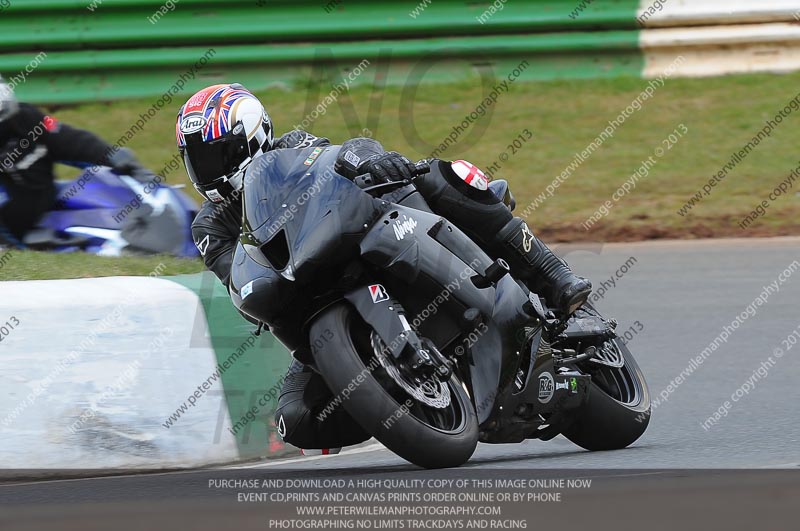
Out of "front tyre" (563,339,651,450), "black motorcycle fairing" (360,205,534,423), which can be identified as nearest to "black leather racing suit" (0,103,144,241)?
"front tyre" (563,339,651,450)

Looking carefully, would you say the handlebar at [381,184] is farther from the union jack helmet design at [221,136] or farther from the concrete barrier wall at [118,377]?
the concrete barrier wall at [118,377]

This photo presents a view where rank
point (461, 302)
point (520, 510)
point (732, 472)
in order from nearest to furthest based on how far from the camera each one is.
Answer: point (520, 510) → point (732, 472) → point (461, 302)

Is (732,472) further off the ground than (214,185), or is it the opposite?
(732,472)

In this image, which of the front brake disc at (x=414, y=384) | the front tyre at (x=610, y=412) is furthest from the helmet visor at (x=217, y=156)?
the front tyre at (x=610, y=412)

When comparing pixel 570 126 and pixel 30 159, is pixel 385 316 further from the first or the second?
pixel 570 126

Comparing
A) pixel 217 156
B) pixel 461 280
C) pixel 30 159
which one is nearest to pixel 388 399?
pixel 461 280

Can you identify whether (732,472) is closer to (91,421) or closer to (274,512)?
(274,512)

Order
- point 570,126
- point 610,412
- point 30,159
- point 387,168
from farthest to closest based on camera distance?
point 570,126
point 30,159
point 610,412
point 387,168

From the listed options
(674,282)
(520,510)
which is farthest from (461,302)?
(674,282)

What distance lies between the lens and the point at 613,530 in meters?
3.22

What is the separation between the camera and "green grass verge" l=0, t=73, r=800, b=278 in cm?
1098

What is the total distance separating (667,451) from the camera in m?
5.20

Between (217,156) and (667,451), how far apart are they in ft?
7.05

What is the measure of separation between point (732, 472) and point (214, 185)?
2.20 metres
